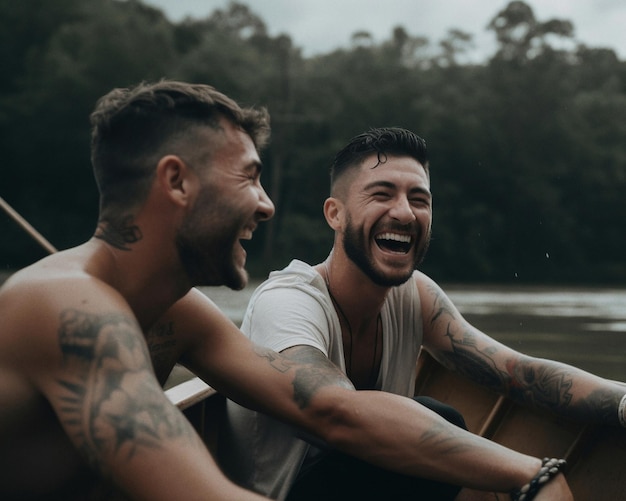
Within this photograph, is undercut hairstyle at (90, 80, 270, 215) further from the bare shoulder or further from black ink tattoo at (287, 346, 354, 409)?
black ink tattoo at (287, 346, 354, 409)

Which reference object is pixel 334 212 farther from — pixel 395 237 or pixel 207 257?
pixel 207 257

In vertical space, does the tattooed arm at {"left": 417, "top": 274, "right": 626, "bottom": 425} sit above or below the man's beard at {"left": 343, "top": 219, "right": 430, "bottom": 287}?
below

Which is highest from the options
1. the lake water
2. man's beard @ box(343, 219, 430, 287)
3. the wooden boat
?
man's beard @ box(343, 219, 430, 287)

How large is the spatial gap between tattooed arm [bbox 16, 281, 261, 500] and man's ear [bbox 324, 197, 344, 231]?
1.46 m

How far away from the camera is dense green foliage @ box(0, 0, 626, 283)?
117 feet

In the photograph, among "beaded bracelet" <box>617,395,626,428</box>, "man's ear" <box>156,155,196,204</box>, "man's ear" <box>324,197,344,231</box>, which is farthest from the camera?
"man's ear" <box>324,197,344,231</box>

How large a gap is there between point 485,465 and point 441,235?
33.4m

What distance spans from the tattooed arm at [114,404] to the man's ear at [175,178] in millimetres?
280

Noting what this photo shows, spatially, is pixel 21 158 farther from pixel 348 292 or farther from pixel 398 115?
pixel 348 292

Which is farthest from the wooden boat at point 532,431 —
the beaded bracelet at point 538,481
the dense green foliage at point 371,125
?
the dense green foliage at point 371,125

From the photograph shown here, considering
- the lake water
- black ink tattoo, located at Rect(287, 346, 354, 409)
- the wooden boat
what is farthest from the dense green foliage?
black ink tattoo, located at Rect(287, 346, 354, 409)

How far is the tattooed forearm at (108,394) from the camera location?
1386 millimetres

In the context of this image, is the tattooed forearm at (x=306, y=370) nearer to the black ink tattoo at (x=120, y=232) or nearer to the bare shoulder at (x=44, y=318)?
the black ink tattoo at (x=120, y=232)

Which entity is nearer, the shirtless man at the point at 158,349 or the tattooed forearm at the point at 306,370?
the shirtless man at the point at 158,349
